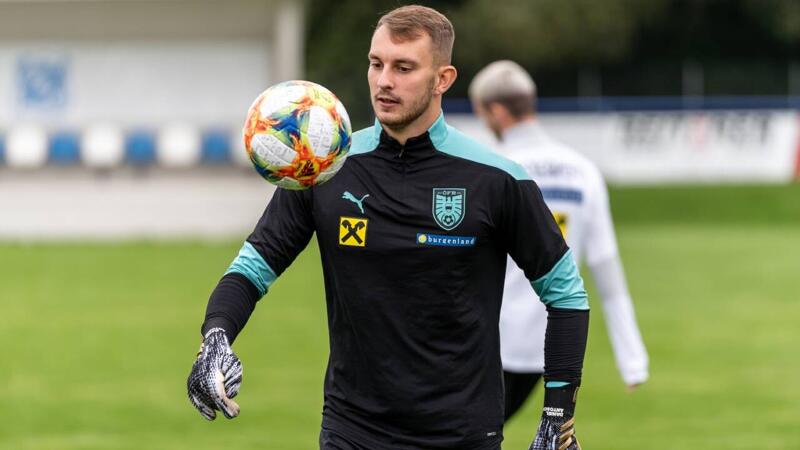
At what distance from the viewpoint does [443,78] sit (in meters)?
5.39

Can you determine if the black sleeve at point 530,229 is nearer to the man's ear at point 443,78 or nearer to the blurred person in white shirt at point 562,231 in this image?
the man's ear at point 443,78

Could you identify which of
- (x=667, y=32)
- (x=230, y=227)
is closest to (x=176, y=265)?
(x=230, y=227)

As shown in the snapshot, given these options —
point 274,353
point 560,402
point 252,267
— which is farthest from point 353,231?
point 274,353

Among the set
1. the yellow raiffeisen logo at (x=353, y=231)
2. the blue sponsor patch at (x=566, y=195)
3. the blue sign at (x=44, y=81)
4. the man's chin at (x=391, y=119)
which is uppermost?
the blue sign at (x=44, y=81)

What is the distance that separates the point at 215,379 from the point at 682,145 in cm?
3204

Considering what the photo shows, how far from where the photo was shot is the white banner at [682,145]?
35906 mm

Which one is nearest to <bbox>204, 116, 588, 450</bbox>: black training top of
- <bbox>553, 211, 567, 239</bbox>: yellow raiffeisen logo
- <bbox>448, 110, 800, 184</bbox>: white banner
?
<bbox>553, 211, 567, 239</bbox>: yellow raiffeisen logo

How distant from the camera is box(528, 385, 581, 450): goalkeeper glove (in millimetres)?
5293

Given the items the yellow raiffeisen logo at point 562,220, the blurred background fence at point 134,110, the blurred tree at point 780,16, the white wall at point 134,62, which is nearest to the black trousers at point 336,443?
the yellow raiffeisen logo at point 562,220

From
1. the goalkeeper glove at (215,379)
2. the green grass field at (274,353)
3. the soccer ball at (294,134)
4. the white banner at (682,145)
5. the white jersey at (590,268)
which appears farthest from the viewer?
the white banner at (682,145)

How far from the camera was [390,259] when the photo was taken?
17.4 feet

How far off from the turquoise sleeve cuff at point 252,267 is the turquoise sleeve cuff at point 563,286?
912 mm

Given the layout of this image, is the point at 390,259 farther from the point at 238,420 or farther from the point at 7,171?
the point at 7,171

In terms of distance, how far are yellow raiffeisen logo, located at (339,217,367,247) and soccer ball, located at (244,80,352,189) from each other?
26cm
